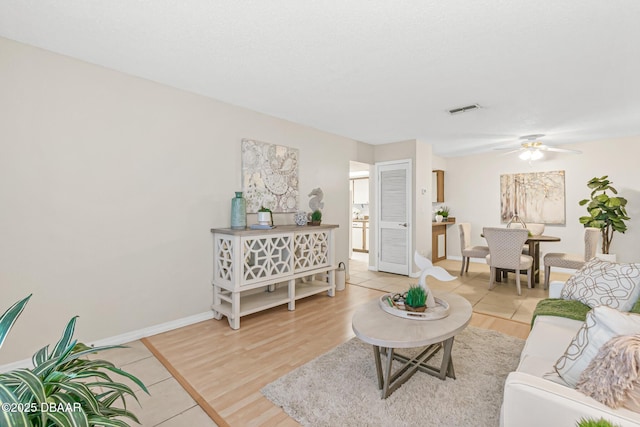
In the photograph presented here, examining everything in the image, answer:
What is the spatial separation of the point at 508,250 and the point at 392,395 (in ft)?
10.7

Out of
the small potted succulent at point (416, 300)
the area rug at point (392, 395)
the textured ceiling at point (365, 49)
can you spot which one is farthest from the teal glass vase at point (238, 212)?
the small potted succulent at point (416, 300)

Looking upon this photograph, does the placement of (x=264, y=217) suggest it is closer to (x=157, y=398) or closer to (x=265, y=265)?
(x=265, y=265)

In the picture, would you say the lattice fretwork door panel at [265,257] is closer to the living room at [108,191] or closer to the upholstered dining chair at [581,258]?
the living room at [108,191]

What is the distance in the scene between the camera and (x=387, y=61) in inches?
94.5

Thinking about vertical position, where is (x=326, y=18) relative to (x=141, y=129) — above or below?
above

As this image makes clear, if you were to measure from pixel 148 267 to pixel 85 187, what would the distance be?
866mm

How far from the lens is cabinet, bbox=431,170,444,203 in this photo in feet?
22.4

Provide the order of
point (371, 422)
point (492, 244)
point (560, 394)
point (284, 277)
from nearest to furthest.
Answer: point (560, 394), point (371, 422), point (284, 277), point (492, 244)

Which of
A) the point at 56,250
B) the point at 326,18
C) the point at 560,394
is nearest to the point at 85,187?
the point at 56,250

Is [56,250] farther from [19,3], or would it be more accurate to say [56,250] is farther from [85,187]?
[19,3]

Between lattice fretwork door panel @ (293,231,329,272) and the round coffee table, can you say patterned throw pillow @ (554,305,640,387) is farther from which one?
lattice fretwork door panel @ (293,231,329,272)

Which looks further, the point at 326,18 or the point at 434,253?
the point at 434,253

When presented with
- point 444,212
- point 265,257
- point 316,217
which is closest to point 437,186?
point 444,212

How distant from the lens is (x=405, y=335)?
177cm
